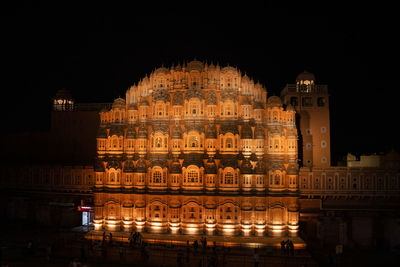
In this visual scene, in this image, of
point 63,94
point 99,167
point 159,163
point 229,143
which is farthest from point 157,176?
point 63,94

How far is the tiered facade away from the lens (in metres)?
39.0

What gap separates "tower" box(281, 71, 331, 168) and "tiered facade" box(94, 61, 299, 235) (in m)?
9.40

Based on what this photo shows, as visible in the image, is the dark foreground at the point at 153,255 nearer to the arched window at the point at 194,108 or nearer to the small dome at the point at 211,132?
the small dome at the point at 211,132

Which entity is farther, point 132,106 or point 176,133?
point 132,106

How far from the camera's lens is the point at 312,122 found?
51.1 meters

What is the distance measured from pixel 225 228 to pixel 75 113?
32368 mm

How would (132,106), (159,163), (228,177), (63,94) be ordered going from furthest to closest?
(63,94) < (132,106) < (159,163) < (228,177)

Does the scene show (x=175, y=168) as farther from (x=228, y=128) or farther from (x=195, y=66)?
(x=195, y=66)

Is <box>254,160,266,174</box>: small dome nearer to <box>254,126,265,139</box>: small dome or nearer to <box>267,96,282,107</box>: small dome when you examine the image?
<box>254,126,265,139</box>: small dome

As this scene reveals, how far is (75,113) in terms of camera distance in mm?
59781

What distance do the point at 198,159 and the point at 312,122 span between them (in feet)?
62.5

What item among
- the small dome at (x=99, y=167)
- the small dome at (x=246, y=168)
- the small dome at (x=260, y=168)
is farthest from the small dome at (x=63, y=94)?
the small dome at (x=260, y=168)

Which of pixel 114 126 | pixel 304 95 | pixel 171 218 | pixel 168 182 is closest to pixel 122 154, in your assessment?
pixel 114 126

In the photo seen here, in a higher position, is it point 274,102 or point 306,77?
point 306,77
